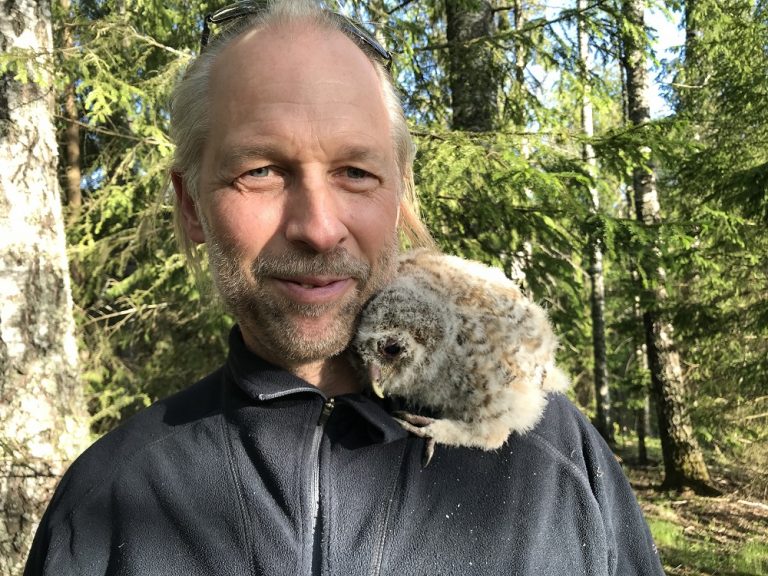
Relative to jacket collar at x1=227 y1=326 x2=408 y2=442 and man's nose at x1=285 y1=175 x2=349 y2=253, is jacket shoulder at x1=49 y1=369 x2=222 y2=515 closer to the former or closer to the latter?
jacket collar at x1=227 y1=326 x2=408 y2=442

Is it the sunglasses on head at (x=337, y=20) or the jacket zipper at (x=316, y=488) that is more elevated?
the sunglasses on head at (x=337, y=20)

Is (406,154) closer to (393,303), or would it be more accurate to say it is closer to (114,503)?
(393,303)

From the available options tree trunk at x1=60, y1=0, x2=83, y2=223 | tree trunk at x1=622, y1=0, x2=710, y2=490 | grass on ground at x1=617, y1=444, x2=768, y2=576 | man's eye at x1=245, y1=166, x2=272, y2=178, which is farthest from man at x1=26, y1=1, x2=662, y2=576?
tree trunk at x1=622, y1=0, x2=710, y2=490

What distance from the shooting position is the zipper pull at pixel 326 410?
151cm

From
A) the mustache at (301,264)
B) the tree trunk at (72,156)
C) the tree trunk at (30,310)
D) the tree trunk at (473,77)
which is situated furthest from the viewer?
the tree trunk at (72,156)

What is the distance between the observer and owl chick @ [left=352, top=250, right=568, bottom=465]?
1.61 meters

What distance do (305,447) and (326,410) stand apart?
0.33ft

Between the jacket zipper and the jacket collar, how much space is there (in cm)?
3

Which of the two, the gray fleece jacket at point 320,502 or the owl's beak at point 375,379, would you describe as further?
the owl's beak at point 375,379

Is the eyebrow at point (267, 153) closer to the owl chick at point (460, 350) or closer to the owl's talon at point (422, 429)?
the owl chick at point (460, 350)

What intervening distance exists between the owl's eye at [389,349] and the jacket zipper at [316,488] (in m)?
0.19

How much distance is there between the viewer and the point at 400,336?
170 centimetres

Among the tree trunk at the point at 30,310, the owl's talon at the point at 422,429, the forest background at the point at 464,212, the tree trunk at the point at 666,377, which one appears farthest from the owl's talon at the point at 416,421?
the tree trunk at the point at 666,377

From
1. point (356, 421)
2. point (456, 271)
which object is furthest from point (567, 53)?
point (356, 421)
